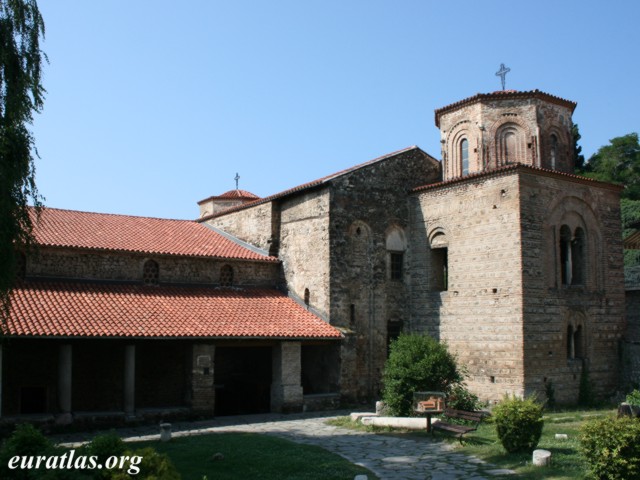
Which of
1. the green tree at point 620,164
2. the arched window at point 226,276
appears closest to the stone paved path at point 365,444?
the arched window at point 226,276

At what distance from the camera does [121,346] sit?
1736 cm

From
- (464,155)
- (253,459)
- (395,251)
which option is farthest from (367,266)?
(253,459)

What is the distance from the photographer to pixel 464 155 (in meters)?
20.0

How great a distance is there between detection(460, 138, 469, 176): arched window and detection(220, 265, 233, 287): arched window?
27.3ft

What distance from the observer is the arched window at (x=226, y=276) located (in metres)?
19.8

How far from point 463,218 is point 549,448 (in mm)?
8244

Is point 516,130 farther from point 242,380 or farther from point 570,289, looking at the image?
point 242,380

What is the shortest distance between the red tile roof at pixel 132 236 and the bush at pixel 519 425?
11.0 metres

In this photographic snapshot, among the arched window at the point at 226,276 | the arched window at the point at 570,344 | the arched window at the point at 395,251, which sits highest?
the arched window at the point at 395,251

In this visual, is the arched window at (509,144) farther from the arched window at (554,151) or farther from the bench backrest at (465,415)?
the bench backrest at (465,415)

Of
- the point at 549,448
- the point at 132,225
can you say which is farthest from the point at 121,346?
the point at 549,448

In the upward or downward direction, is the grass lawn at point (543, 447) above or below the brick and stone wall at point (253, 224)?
below

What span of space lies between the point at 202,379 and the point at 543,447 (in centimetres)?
876

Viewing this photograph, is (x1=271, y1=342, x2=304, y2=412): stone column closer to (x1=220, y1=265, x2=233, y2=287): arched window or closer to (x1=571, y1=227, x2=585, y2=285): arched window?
(x1=220, y1=265, x2=233, y2=287): arched window
